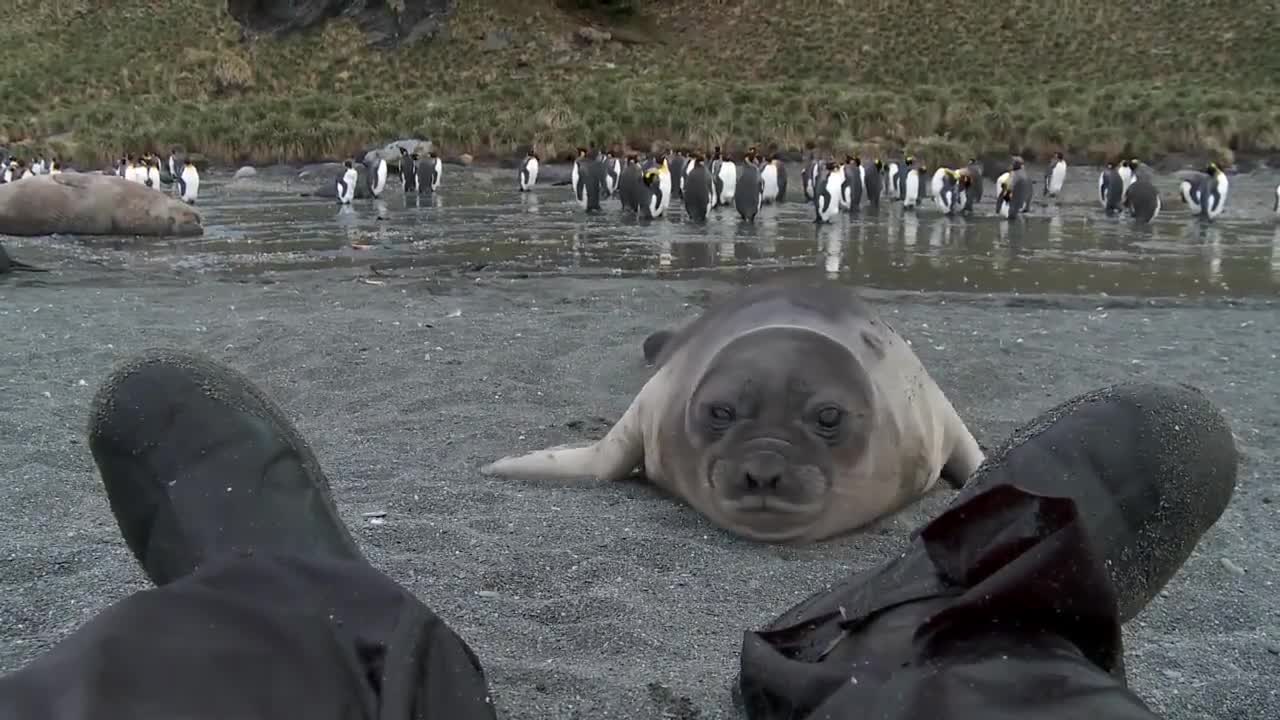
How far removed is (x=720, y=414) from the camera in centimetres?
319

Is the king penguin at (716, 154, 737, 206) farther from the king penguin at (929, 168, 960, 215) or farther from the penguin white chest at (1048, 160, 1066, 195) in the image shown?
the penguin white chest at (1048, 160, 1066, 195)

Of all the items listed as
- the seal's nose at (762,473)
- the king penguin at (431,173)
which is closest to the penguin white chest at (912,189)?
the king penguin at (431,173)

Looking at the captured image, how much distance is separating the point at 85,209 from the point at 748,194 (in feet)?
28.1

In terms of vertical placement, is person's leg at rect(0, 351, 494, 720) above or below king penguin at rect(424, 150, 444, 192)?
below

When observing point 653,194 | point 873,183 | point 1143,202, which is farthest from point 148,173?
point 1143,202

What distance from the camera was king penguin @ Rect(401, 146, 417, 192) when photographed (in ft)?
65.6

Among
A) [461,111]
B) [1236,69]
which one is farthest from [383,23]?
[1236,69]

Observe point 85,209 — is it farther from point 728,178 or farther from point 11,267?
point 728,178

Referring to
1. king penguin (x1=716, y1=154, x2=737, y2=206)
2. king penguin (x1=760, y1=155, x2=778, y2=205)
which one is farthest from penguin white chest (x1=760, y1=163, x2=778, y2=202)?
king penguin (x1=716, y1=154, x2=737, y2=206)

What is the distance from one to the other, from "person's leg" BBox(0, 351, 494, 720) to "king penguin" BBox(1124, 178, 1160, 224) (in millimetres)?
15580

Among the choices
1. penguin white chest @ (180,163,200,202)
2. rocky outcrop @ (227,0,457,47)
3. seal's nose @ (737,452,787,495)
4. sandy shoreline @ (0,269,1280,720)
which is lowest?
sandy shoreline @ (0,269,1280,720)

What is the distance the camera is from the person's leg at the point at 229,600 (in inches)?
46.8

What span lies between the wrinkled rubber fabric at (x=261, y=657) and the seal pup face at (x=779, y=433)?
1596 mm

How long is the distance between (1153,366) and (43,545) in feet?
16.3
